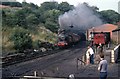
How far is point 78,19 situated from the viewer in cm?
5903

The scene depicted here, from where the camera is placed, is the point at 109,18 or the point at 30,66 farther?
the point at 109,18

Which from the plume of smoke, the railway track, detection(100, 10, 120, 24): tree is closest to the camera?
the railway track

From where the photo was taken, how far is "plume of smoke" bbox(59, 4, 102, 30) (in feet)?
177

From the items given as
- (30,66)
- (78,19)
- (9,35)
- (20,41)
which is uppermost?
(78,19)

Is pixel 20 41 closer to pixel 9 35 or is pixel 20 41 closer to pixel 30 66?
pixel 9 35

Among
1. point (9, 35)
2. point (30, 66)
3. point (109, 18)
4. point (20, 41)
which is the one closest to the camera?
point (30, 66)

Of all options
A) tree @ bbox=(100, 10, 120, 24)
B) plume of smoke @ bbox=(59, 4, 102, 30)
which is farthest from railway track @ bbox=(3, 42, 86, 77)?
tree @ bbox=(100, 10, 120, 24)

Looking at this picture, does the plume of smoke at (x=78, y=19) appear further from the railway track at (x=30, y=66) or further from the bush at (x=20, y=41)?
the railway track at (x=30, y=66)

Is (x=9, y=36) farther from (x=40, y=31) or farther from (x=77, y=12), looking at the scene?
(x=77, y=12)

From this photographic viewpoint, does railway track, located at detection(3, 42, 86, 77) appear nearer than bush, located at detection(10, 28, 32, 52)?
Yes

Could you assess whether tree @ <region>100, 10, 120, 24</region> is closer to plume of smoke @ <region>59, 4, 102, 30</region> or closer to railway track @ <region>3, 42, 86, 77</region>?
plume of smoke @ <region>59, 4, 102, 30</region>

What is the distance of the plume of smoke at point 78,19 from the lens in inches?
2127

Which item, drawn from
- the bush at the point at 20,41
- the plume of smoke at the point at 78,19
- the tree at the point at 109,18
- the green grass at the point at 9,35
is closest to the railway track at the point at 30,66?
the bush at the point at 20,41

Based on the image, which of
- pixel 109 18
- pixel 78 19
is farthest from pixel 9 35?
pixel 109 18
